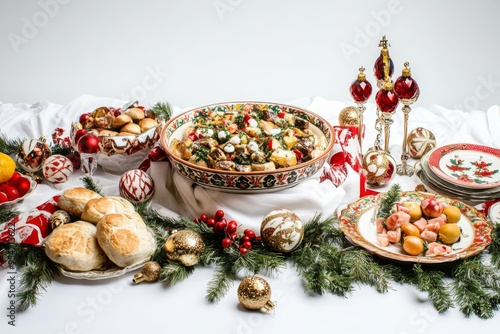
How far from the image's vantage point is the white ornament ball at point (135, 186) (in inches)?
82.1

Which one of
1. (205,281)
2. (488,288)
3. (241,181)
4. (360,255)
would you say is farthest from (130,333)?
(488,288)

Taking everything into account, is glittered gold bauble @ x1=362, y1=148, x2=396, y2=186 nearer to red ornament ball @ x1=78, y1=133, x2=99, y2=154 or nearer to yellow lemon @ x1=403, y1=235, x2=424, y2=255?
yellow lemon @ x1=403, y1=235, x2=424, y2=255

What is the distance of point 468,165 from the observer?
226 cm

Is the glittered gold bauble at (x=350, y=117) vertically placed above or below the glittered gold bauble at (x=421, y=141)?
above

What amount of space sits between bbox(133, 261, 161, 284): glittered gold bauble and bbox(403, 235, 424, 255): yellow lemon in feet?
2.47

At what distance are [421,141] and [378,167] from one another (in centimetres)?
35

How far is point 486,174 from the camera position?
220 centimetres

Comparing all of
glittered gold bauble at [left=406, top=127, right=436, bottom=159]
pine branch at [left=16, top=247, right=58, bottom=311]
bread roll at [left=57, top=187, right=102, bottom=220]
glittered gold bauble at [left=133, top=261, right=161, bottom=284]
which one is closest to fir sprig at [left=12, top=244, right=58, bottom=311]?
pine branch at [left=16, top=247, right=58, bottom=311]

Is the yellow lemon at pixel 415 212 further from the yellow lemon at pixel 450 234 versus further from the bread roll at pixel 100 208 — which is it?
the bread roll at pixel 100 208

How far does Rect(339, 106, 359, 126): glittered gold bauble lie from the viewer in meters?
2.61

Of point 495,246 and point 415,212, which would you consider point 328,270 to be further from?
point 495,246

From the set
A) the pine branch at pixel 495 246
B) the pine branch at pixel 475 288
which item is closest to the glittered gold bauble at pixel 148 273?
the pine branch at pixel 475 288

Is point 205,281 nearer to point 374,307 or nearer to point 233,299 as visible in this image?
point 233,299

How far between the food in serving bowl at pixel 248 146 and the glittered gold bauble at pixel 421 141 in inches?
20.8
